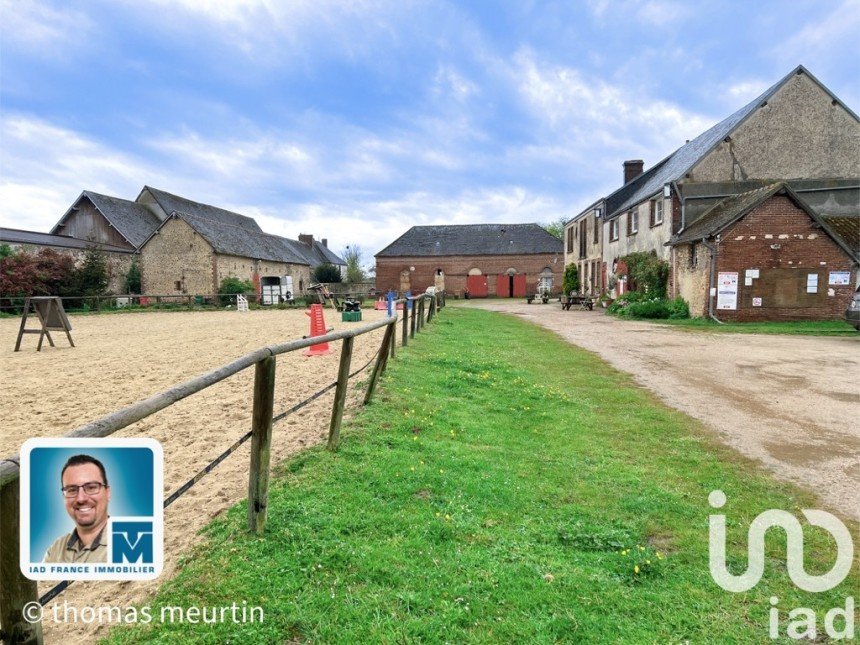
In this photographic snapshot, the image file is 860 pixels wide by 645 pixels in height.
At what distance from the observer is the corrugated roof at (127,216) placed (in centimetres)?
3744

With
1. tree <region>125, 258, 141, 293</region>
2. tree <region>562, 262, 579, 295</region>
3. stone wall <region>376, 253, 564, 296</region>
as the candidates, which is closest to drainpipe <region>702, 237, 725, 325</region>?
tree <region>562, 262, 579, 295</region>

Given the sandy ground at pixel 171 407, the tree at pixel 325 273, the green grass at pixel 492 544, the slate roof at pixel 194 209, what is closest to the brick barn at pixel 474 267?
the tree at pixel 325 273

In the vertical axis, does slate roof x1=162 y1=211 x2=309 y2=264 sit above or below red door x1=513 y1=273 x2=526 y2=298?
above

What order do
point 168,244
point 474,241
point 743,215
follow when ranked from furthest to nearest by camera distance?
point 474,241 < point 168,244 < point 743,215

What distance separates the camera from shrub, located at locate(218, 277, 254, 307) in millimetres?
33906

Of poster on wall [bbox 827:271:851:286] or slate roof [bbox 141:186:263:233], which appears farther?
slate roof [bbox 141:186:263:233]

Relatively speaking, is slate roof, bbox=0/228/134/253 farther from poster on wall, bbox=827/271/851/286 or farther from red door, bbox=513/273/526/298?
poster on wall, bbox=827/271/851/286

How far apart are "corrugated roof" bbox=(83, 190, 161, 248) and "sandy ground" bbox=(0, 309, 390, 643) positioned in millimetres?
29543

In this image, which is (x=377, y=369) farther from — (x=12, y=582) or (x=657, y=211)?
(x=657, y=211)

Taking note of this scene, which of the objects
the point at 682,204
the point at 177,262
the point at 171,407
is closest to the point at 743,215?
the point at 682,204

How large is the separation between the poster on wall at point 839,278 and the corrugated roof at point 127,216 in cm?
4169

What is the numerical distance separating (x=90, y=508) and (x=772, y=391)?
854cm

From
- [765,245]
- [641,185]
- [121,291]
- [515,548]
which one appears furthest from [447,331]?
[121,291]

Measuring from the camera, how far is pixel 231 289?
117 ft
